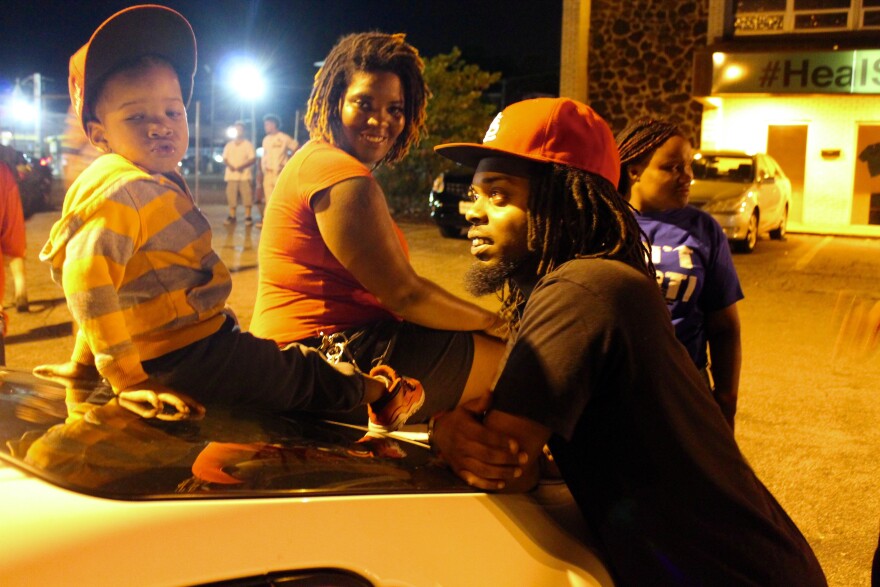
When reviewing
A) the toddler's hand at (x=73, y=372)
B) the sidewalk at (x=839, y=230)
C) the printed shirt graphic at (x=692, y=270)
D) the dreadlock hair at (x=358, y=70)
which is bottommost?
the sidewalk at (x=839, y=230)

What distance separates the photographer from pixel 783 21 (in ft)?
69.1

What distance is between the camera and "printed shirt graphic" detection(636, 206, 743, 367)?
351 cm

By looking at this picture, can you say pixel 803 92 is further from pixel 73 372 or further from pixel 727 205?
pixel 73 372

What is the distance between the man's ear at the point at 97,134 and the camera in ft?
9.06

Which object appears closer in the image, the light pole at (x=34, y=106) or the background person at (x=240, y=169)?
the background person at (x=240, y=169)

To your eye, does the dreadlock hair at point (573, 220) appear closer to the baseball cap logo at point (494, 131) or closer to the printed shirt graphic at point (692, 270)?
the baseball cap logo at point (494, 131)

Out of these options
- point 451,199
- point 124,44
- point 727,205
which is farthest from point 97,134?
point 727,205

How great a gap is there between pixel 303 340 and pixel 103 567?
4.83 ft

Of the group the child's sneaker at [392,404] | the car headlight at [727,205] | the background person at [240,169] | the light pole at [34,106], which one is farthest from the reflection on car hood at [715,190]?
the light pole at [34,106]

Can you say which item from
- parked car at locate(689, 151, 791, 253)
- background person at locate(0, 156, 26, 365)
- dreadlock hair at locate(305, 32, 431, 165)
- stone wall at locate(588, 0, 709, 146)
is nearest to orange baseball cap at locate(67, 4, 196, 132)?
dreadlock hair at locate(305, 32, 431, 165)

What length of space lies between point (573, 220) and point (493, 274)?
0.24 m

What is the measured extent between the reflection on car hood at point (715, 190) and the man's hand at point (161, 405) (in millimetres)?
13371

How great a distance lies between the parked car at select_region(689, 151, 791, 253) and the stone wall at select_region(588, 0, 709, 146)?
14.3 feet

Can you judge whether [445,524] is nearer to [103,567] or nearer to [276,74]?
[103,567]
